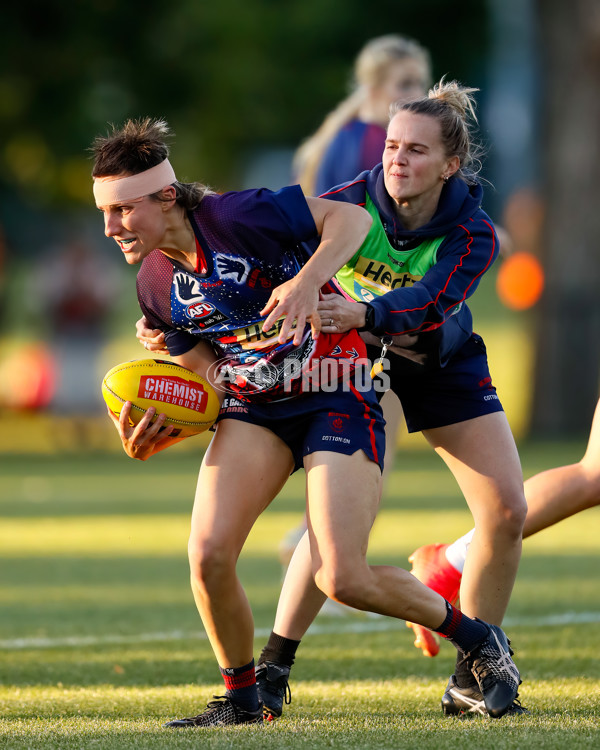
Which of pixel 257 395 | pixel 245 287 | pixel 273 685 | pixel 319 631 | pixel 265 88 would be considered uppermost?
pixel 265 88

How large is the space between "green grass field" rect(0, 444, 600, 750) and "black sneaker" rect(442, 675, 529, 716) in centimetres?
11

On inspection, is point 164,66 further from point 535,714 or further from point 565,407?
point 535,714

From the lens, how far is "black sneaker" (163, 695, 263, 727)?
4.55 metres

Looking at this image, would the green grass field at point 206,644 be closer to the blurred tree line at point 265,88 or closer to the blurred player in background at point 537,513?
the blurred player in background at point 537,513

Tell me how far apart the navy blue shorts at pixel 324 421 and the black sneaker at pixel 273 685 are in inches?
Answer: 31.0

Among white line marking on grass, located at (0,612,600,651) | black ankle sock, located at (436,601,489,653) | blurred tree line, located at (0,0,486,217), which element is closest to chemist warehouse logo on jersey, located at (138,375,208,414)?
black ankle sock, located at (436,601,489,653)

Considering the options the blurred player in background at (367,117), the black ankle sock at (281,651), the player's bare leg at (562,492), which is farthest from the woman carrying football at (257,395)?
the blurred player in background at (367,117)

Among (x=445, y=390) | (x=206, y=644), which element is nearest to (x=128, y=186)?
(x=445, y=390)

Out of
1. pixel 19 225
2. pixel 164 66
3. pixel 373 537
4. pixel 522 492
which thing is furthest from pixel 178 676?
pixel 19 225

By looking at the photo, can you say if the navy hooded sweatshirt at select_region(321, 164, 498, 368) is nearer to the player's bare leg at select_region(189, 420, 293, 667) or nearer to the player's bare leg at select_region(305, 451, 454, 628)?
the player's bare leg at select_region(305, 451, 454, 628)

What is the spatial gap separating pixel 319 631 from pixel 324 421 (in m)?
2.28

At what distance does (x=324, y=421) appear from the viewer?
4594 mm

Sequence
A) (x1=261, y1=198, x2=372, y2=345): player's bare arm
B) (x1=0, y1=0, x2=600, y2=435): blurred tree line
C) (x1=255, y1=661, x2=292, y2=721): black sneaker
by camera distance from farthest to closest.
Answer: (x1=0, y1=0, x2=600, y2=435): blurred tree line
(x1=255, y1=661, x2=292, y2=721): black sneaker
(x1=261, y1=198, x2=372, y2=345): player's bare arm

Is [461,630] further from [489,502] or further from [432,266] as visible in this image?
[432,266]
